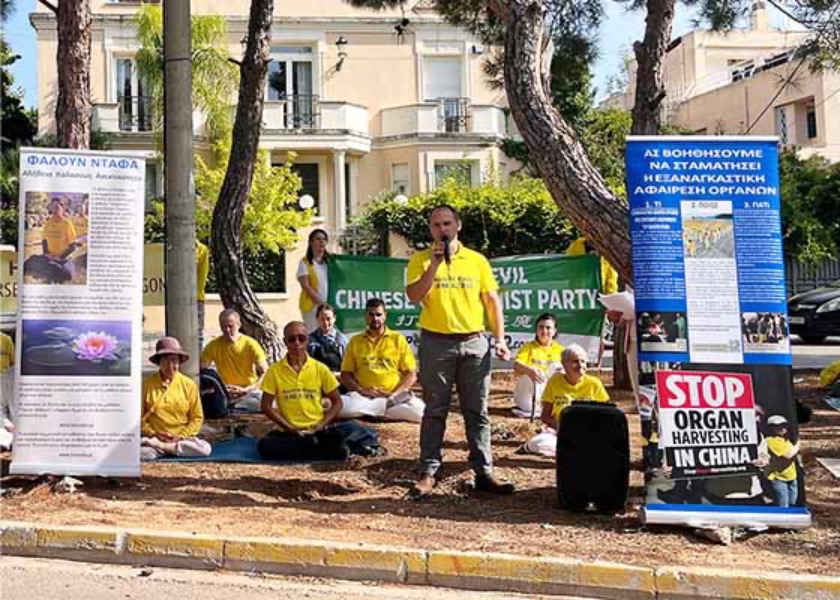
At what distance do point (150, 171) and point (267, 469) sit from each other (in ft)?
80.6

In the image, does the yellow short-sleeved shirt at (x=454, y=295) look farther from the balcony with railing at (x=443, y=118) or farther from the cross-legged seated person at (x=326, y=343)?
the balcony with railing at (x=443, y=118)

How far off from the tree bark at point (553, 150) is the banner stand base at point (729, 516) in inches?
94.5

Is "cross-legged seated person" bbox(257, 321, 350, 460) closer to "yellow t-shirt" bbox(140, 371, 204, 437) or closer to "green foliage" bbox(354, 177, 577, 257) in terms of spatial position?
"yellow t-shirt" bbox(140, 371, 204, 437)

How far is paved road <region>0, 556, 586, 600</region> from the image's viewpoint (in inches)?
204

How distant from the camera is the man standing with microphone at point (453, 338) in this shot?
21.8 feet

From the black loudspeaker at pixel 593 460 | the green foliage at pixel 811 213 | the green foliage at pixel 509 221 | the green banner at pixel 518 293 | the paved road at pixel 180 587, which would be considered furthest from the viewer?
the green foliage at pixel 811 213

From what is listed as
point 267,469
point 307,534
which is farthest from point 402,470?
point 307,534

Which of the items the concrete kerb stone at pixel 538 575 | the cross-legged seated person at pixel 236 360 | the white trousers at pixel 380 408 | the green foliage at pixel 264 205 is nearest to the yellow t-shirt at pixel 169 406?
the white trousers at pixel 380 408

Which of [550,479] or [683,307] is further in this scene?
A: [550,479]

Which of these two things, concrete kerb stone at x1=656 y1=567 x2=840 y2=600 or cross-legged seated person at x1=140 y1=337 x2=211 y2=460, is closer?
concrete kerb stone at x1=656 y1=567 x2=840 y2=600

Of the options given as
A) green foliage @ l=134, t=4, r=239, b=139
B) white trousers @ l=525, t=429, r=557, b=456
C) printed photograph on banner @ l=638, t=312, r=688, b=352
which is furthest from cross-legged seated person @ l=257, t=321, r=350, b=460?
green foliage @ l=134, t=4, r=239, b=139

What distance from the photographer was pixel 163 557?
5730 millimetres

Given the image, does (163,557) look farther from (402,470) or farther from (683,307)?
(683,307)

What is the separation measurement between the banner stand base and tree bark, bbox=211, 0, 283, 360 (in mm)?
7181
